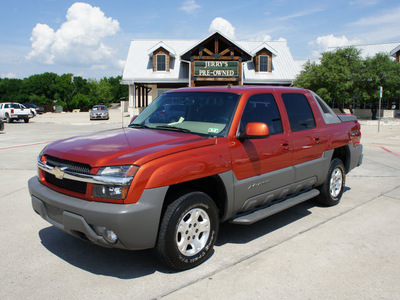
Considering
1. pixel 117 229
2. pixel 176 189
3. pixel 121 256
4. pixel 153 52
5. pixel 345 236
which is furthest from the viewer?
pixel 153 52

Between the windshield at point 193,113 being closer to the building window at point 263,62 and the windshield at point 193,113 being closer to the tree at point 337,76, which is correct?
the tree at point 337,76

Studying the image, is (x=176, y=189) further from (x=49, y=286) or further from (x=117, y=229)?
(x=49, y=286)

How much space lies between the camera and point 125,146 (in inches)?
140

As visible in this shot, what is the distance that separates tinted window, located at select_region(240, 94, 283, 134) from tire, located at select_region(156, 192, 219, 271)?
107 centimetres

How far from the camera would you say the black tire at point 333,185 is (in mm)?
5617

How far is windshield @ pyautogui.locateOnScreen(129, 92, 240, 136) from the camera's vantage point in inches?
163

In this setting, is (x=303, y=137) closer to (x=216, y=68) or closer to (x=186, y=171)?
(x=186, y=171)

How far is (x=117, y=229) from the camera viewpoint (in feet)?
10.3

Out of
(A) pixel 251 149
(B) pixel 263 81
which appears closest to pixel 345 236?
(A) pixel 251 149

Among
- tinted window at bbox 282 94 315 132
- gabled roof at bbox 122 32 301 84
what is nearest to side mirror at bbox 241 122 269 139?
tinted window at bbox 282 94 315 132

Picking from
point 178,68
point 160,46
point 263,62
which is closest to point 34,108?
point 160,46

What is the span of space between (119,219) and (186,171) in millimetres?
758

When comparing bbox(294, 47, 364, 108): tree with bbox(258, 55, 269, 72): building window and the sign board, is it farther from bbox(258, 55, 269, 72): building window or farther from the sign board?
the sign board

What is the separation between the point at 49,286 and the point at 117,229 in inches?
35.1
